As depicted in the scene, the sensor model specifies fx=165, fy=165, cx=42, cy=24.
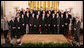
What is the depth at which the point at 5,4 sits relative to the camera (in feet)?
42.3

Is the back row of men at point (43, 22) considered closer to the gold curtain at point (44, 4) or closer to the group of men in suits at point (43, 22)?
the group of men in suits at point (43, 22)

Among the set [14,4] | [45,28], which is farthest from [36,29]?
[14,4]

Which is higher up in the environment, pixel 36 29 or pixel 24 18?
pixel 24 18

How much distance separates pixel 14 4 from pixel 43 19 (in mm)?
4200

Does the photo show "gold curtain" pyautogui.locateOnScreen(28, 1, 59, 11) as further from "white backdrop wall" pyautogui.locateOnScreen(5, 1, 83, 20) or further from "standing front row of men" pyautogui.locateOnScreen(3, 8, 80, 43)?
"standing front row of men" pyautogui.locateOnScreen(3, 8, 80, 43)

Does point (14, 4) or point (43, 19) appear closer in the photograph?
point (43, 19)

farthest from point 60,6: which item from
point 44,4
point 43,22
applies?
point 43,22

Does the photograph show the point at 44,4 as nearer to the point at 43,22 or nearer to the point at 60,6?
the point at 60,6

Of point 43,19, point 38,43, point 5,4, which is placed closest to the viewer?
point 38,43

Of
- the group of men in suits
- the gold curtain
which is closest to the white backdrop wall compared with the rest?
the gold curtain

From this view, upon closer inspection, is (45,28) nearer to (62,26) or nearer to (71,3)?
(62,26)

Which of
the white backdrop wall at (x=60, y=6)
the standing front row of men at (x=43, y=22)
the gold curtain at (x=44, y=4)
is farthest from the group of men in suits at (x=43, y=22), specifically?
the white backdrop wall at (x=60, y=6)

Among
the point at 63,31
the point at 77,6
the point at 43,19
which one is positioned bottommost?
the point at 63,31

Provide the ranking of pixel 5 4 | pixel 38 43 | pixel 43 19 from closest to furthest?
1. pixel 38 43
2. pixel 43 19
3. pixel 5 4
